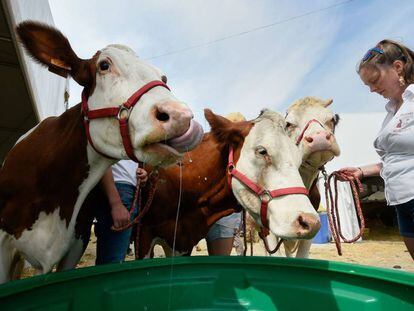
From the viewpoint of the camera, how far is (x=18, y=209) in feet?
5.96

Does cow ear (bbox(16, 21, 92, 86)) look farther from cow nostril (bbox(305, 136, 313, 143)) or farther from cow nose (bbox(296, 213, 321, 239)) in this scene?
cow nostril (bbox(305, 136, 313, 143))

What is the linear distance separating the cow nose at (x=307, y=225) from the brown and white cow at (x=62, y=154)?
39.4 inches

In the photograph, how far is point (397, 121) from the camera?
2414mm

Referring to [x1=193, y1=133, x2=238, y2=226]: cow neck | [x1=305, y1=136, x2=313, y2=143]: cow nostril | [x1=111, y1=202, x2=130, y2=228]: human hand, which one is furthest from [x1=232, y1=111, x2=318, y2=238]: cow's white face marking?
[x1=111, y1=202, x2=130, y2=228]: human hand

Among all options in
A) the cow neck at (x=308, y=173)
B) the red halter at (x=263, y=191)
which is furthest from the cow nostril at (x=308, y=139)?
the red halter at (x=263, y=191)

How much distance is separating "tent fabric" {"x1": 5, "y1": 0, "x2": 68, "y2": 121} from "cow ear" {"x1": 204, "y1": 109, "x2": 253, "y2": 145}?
1425 millimetres

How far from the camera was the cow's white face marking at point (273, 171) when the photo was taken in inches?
83.6

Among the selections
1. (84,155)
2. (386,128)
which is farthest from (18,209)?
(386,128)

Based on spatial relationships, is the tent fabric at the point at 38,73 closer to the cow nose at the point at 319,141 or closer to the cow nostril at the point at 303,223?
the cow nostril at the point at 303,223

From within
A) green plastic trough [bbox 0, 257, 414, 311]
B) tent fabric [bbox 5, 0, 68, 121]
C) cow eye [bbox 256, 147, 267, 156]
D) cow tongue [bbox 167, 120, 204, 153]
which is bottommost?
green plastic trough [bbox 0, 257, 414, 311]

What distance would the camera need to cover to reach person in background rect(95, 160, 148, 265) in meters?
2.09

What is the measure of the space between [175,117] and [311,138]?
2.36 meters

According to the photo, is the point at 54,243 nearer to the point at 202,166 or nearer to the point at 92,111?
the point at 92,111

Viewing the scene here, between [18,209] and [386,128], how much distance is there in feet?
8.62
